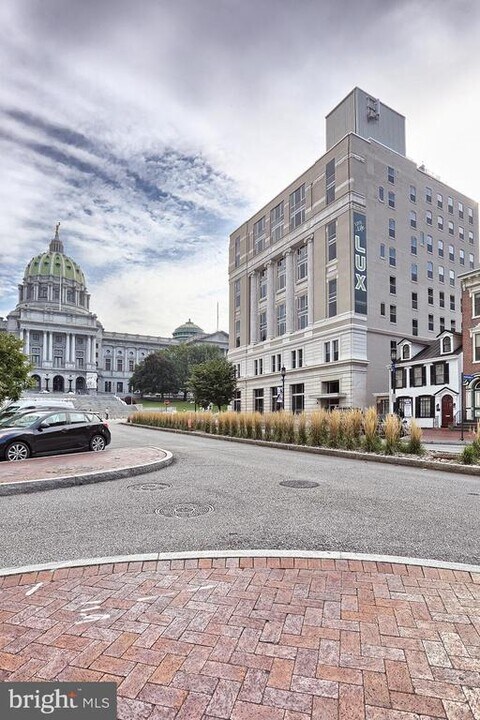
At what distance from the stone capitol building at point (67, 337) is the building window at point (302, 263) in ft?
285

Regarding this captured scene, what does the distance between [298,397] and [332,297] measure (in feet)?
39.0

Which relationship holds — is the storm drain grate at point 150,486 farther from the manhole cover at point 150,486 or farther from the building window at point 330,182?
the building window at point 330,182

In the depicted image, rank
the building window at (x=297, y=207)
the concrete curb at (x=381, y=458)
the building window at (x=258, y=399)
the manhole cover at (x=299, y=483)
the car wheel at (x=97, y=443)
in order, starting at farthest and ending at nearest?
the building window at (x=258, y=399), the building window at (x=297, y=207), the car wheel at (x=97, y=443), the concrete curb at (x=381, y=458), the manhole cover at (x=299, y=483)

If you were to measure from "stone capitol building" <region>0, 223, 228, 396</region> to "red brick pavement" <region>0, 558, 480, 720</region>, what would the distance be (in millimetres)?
128542

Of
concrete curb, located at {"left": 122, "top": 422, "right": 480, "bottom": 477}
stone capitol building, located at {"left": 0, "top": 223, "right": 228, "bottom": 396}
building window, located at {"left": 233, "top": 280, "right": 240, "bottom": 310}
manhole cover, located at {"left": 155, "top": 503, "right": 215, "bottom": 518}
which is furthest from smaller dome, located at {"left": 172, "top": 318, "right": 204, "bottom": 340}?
manhole cover, located at {"left": 155, "top": 503, "right": 215, "bottom": 518}

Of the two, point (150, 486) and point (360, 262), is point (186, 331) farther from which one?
point (150, 486)

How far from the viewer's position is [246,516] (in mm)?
6738

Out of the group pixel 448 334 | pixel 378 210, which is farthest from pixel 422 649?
pixel 378 210

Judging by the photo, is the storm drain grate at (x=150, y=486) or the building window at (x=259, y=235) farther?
the building window at (x=259, y=235)

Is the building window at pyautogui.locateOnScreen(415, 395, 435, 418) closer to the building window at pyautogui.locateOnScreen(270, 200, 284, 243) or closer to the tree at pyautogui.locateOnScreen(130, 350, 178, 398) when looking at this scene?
the building window at pyautogui.locateOnScreen(270, 200, 284, 243)

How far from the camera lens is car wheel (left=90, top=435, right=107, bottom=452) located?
605 inches

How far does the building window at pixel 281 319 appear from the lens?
57281 mm

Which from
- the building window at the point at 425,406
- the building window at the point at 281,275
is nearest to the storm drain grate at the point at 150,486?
the building window at the point at 425,406

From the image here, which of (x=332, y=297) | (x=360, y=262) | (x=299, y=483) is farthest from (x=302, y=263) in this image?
(x=299, y=483)
